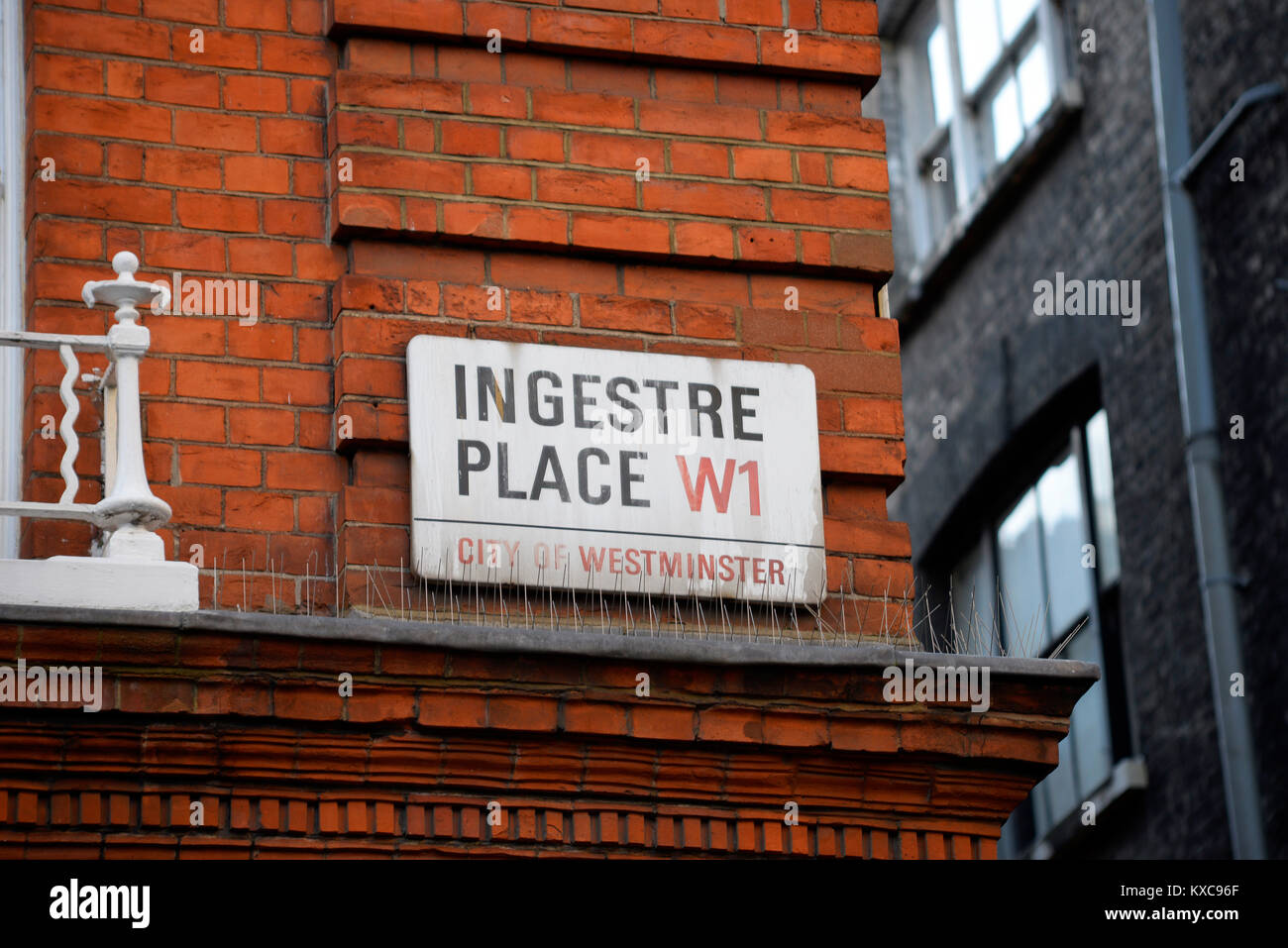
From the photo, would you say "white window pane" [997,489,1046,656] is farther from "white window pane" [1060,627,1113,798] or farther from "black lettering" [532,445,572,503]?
"black lettering" [532,445,572,503]

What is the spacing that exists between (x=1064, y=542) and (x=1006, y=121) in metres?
3.15

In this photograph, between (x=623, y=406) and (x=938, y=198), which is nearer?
(x=623, y=406)

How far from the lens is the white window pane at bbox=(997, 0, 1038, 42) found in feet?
48.4

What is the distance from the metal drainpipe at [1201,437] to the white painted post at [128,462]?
A: 690 centimetres

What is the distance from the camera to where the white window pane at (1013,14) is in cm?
1475

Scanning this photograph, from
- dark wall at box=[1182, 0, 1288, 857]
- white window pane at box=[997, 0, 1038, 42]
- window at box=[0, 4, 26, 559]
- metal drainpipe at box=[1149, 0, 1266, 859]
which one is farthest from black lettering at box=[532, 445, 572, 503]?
white window pane at box=[997, 0, 1038, 42]

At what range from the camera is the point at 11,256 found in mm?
6227

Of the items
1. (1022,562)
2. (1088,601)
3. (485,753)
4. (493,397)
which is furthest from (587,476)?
(1022,562)

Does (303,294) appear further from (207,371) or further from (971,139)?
(971,139)

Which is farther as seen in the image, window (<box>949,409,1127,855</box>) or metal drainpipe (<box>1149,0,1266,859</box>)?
window (<box>949,409,1127,855</box>)

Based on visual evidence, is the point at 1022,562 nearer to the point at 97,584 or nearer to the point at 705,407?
the point at 705,407

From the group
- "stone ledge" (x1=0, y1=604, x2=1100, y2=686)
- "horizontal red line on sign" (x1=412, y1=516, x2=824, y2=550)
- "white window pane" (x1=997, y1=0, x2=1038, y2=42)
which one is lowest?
"stone ledge" (x1=0, y1=604, x2=1100, y2=686)

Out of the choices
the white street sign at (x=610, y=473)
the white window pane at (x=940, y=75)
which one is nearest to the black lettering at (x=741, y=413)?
the white street sign at (x=610, y=473)

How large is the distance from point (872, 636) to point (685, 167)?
1.49 m
